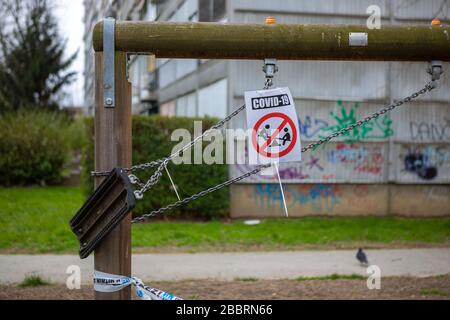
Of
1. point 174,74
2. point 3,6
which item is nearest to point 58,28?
point 3,6

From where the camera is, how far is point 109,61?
145 inches

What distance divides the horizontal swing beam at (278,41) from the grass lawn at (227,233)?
6405mm

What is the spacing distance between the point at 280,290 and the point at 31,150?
43.6 feet

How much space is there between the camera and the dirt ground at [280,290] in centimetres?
654

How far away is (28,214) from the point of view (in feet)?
41.6

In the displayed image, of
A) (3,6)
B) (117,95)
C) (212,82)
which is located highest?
(3,6)

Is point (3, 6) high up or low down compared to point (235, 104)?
up

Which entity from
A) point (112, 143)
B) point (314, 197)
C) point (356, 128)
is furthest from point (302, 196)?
point (112, 143)

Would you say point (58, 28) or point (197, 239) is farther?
point (58, 28)

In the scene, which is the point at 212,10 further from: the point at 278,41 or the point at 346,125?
the point at 278,41

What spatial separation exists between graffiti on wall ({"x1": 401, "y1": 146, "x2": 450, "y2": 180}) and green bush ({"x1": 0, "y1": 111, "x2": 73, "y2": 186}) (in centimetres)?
1091

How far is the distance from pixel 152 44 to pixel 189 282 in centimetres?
431

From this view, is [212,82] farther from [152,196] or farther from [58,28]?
[58,28]

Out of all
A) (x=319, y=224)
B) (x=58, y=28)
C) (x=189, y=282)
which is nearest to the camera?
(x=189, y=282)
